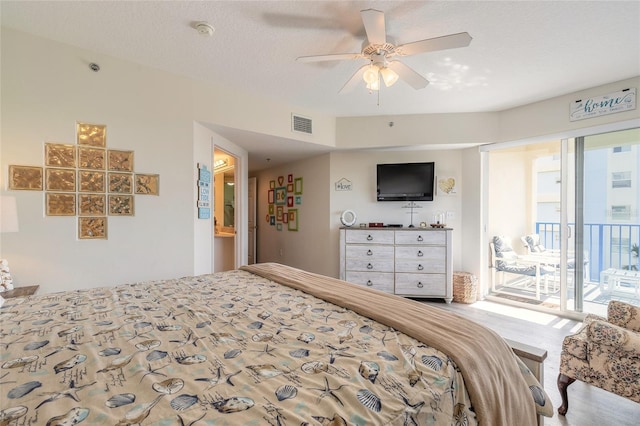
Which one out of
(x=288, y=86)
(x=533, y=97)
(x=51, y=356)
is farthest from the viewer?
(x=533, y=97)

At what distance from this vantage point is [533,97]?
331cm

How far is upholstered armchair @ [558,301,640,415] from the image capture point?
1571 mm

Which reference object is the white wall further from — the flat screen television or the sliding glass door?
the sliding glass door

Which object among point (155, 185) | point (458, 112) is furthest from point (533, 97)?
point (155, 185)

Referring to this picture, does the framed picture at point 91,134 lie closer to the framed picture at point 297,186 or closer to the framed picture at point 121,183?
the framed picture at point 121,183

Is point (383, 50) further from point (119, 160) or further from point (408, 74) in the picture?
point (119, 160)

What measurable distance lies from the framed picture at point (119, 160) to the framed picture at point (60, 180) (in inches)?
11.0

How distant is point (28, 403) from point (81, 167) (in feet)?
7.72

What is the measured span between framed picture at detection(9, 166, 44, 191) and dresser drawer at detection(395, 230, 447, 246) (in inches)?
150

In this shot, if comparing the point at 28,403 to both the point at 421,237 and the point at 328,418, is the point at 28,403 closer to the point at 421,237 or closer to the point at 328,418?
the point at 328,418

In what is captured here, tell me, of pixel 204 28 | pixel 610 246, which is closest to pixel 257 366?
pixel 204 28

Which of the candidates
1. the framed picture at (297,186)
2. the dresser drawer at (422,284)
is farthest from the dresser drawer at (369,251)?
the framed picture at (297,186)

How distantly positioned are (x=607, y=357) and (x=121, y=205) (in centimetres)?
376

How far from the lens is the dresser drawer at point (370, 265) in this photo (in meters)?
3.97
